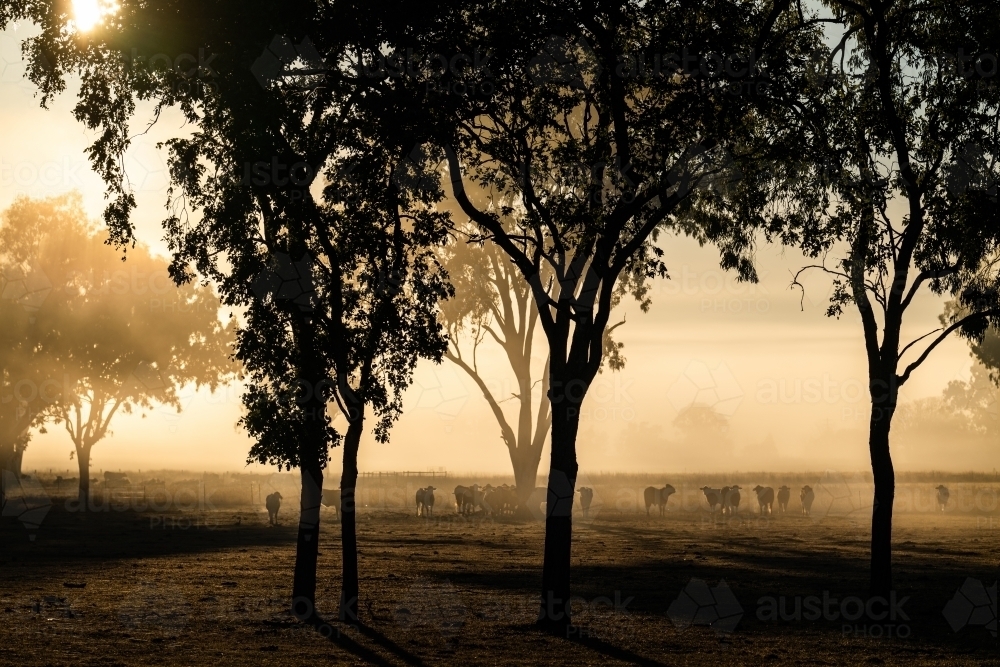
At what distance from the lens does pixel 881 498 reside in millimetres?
22625

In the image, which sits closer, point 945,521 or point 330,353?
point 330,353

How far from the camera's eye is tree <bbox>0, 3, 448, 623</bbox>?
62.8 ft

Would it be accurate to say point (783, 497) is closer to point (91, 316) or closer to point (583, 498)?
point (583, 498)

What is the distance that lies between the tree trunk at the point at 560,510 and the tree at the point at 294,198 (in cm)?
280

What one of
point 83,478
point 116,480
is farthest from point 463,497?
point 116,480

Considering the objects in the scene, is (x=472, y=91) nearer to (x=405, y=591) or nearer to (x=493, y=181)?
(x=493, y=181)

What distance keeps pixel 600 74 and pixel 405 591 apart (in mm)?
11245

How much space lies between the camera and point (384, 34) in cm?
1950

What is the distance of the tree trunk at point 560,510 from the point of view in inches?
779

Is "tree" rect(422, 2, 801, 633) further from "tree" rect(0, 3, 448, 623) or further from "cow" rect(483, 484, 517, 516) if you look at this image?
"cow" rect(483, 484, 517, 516)

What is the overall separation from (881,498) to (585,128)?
925 centimetres

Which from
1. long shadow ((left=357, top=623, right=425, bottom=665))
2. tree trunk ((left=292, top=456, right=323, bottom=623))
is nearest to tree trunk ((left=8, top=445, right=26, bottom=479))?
→ tree trunk ((left=292, top=456, right=323, bottom=623))

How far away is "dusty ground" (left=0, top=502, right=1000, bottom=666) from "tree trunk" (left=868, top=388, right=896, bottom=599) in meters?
0.90

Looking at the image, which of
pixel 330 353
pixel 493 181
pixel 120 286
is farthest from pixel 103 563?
pixel 120 286
